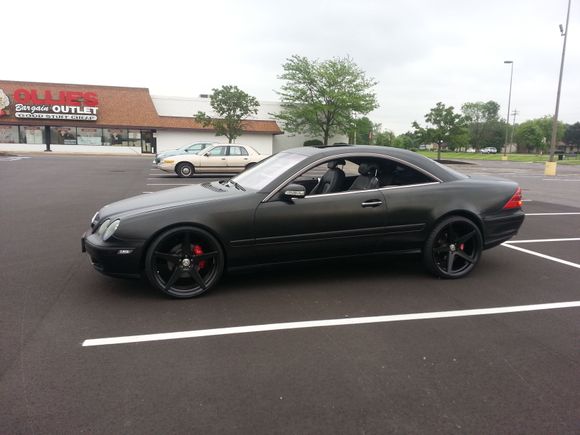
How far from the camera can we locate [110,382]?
2.87 m

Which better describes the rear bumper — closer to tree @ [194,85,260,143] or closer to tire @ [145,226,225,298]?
tire @ [145,226,225,298]

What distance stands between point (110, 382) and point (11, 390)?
0.57 metres

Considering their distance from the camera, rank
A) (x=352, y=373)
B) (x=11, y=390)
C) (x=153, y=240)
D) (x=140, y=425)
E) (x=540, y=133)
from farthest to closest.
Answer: (x=540, y=133), (x=153, y=240), (x=352, y=373), (x=11, y=390), (x=140, y=425)

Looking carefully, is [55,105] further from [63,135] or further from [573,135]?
[573,135]

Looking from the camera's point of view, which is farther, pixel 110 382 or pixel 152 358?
pixel 152 358

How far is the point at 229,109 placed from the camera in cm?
4041

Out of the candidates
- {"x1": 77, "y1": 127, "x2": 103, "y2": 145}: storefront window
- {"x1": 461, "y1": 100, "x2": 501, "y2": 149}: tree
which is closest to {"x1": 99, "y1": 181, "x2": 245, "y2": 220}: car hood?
{"x1": 77, "y1": 127, "x2": 103, "y2": 145}: storefront window

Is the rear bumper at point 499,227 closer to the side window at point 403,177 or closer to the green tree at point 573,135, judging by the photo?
the side window at point 403,177

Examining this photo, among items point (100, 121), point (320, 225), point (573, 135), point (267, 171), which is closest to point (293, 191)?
point (320, 225)

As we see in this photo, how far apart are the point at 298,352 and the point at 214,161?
1566 centimetres

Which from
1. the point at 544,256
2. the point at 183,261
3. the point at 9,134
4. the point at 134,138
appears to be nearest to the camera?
the point at 183,261

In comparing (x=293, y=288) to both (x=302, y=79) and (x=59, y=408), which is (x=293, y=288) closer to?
(x=59, y=408)

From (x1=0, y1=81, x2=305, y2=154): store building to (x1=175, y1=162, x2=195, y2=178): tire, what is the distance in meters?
26.1

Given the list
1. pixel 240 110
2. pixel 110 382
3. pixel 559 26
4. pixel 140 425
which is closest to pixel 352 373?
pixel 140 425
